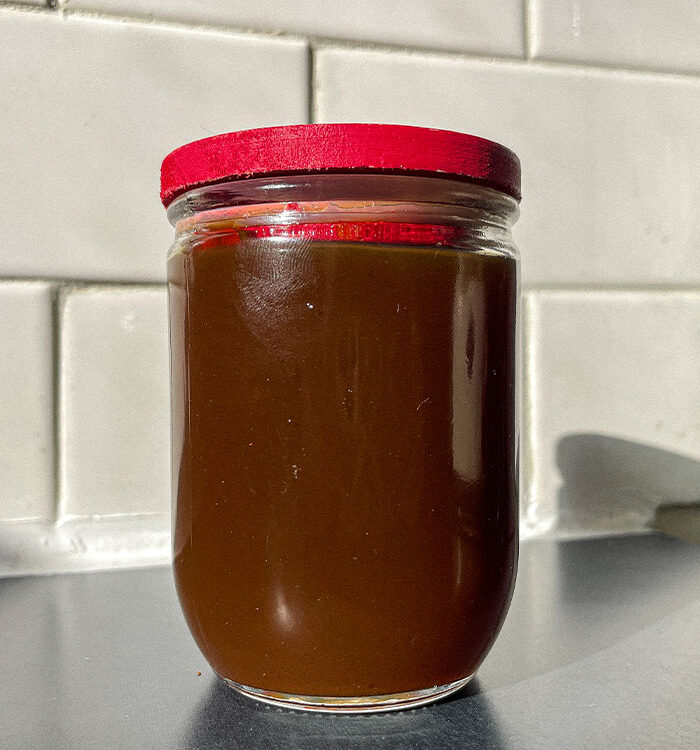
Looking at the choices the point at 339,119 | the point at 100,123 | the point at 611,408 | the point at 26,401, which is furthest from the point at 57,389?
the point at 611,408

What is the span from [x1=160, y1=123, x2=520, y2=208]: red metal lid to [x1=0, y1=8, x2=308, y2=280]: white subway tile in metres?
0.30

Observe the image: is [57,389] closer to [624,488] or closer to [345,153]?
[345,153]

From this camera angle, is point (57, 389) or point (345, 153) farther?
point (57, 389)

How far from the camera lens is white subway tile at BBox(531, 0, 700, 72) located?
2.47ft

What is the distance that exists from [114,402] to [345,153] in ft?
1.24

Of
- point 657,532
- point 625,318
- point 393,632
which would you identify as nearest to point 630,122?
point 625,318

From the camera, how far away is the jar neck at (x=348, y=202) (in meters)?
0.35

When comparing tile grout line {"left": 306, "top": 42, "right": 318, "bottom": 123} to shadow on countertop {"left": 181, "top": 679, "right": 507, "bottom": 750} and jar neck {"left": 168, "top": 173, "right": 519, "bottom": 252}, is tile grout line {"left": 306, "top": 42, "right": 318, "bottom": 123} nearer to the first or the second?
jar neck {"left": 168, "top": 173, "right": 519, "bottom": 252}

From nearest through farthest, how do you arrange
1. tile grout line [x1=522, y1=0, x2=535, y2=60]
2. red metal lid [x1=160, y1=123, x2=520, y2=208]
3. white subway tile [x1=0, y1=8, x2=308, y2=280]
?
red metal lid [x1=160, y1=123, x2=520, y2=208] < white subway tile [x1=0, y1=8, x2=308, y2=280] < tile grout line [x1=522, y1=0, x2=535, y2=60]

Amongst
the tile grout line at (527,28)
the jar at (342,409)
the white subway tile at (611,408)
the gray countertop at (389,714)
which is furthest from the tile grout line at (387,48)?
the gray countertop at (389,714)

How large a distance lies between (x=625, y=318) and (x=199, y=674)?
53 cm

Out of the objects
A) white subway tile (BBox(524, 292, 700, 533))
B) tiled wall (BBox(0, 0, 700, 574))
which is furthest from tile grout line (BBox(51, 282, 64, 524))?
white subway tile (BBox(524, 292, 700, 533))

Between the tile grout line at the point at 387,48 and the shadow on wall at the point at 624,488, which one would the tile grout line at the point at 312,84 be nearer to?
the tile grout line at the point at 387,48

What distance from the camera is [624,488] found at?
2.52 ft
